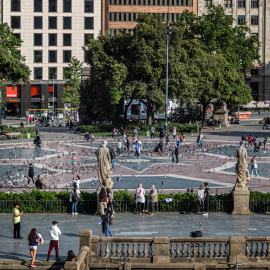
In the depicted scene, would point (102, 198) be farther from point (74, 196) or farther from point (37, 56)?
point (37, 56)

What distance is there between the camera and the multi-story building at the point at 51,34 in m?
106

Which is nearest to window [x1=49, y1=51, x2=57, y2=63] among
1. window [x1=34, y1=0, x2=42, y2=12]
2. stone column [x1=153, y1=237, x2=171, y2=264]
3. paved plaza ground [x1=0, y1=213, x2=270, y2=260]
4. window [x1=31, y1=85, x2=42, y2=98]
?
→ window [x1=31, y1=85, x2=42, y2=98]

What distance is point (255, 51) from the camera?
92125 millimetres

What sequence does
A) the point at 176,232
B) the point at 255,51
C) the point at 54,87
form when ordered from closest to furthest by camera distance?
the point at 176,232 < the point at 255,51 < the point at 54,87

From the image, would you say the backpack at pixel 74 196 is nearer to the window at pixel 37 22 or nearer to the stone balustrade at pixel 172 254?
the stone balustrade at pixel 172 254

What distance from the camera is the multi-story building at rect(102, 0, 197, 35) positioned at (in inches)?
4267

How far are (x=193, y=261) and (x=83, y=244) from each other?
130 inches

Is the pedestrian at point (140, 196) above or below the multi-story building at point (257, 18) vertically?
below

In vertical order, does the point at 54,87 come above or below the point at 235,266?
above

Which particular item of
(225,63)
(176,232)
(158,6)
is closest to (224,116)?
(225,63)

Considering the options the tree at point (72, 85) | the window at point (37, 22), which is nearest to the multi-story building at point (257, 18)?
the tree at point (72, 85)

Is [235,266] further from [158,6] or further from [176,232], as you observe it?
[158,6]

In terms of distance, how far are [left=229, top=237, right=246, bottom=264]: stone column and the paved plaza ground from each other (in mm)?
4065

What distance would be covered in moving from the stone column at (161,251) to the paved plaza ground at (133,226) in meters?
3.30
